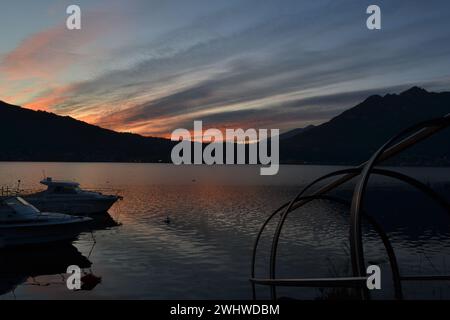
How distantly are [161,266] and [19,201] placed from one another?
1238 cm

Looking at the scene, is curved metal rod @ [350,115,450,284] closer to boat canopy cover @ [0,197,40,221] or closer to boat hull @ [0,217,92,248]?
boat hull @ [0,217,92,248]

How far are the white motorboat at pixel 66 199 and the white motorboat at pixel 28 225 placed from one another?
15.2 meters

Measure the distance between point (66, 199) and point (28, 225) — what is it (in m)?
18.5

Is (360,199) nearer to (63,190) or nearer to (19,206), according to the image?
(19,206)

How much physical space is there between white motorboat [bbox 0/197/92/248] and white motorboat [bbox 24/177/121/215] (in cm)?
1520

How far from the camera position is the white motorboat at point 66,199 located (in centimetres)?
5019

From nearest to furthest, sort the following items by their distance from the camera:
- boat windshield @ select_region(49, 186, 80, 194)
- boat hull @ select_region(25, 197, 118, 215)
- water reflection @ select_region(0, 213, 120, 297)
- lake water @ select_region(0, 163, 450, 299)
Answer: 1. lake water @ select_region(0, 163, 450, 299)
2. water reflection @ select_region(0, 213, 120, 297)
3. boat hull @ select_region(25, 197, 118, 215)
4. boat windshield @ select_region(49, 186, 80, 194)

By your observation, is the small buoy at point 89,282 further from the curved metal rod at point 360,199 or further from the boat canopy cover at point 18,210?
the curved metal rod at point 360,199

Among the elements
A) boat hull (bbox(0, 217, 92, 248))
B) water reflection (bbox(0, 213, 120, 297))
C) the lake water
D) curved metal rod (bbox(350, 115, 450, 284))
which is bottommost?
the lake water

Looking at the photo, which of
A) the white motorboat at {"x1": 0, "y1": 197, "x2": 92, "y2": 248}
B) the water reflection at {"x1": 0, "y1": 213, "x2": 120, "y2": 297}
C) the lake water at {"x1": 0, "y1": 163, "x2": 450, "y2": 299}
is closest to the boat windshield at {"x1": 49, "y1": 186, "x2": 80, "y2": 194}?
the lake water at {"x1": 0, "y1": 163, "x2": 450, "y2": 299}

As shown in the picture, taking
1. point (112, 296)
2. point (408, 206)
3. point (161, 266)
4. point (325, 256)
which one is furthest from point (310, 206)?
point (112, 296)

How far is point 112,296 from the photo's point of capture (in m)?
24.0

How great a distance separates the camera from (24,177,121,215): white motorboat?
165 ft
